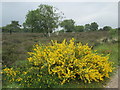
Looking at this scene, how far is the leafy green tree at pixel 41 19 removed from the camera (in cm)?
1574

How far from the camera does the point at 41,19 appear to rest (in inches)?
626

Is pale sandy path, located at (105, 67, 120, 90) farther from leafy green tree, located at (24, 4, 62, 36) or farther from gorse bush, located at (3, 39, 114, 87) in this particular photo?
leafy green tree, located at (24, 4, 62, 36)

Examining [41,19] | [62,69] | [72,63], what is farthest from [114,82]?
[41,19]

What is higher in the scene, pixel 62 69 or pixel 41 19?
pixel 41 19

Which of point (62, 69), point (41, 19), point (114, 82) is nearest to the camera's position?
point (62, 69)

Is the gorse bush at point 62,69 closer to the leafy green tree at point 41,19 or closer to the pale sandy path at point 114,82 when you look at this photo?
the pale sandy path at point 114,82

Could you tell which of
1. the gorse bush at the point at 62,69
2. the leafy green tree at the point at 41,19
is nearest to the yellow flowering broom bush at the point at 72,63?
the gorse bush at the point at 62,69

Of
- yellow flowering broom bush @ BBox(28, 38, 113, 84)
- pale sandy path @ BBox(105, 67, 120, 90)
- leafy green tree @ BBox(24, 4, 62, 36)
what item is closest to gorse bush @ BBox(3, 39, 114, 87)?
yellow flowering broom bush @ BBox(28, 38, 113, 84)

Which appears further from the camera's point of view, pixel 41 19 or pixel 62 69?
pixel 41 19

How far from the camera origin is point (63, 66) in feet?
11.7

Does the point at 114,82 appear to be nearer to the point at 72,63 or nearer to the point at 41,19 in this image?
the point at 72,63

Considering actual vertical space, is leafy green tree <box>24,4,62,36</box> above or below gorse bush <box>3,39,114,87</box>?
above

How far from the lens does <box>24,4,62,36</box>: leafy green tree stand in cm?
1574

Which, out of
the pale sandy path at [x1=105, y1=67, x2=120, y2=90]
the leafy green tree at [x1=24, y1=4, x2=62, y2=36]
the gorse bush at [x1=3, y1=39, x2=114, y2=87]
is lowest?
the pale sandy path at [x1=105, y1=67, x2=120, y2=90]
